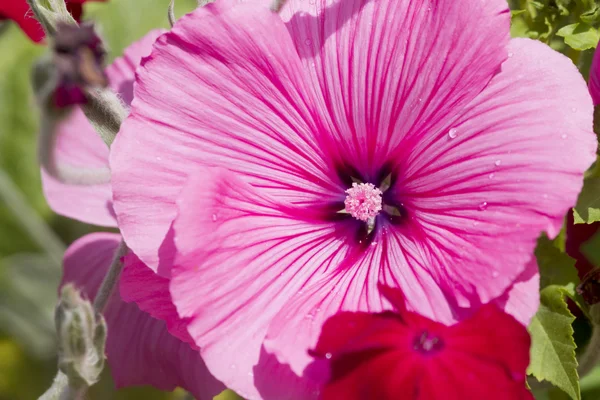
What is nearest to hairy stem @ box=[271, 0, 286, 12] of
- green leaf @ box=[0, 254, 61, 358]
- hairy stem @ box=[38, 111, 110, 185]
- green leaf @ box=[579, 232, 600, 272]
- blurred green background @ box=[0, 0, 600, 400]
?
hairy stem @ box=[38, 111, 110, 185]

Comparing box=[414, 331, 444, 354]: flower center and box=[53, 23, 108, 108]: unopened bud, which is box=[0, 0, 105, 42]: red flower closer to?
box=[53, 23, 108, 108]: unopened bud

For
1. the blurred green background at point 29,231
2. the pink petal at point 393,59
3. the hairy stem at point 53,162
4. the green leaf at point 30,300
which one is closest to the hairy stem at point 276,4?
the pink petal at point 393,59

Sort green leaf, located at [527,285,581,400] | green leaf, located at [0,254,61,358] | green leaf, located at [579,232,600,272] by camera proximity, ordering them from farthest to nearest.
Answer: green leaf, located at [0,254,61,358]
green leaf, located at [579,232,600,272]
green leaf, located at [527,285,581,400]

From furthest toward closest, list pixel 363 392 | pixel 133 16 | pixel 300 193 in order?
pixel 133 16, pixel 300 193, pixel 363 392

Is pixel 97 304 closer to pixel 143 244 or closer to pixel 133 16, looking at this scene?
pixel 143 244

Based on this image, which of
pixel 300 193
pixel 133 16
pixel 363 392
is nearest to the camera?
pixel 363 392

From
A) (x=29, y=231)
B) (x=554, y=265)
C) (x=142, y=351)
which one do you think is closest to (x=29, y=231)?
(x=29, y=231)

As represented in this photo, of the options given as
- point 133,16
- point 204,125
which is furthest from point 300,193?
point 133,16
